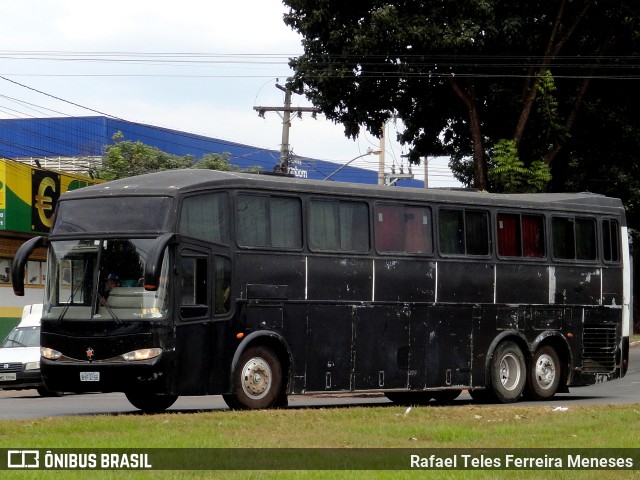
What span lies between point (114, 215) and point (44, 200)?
2497cm

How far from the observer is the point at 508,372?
74.6 ft

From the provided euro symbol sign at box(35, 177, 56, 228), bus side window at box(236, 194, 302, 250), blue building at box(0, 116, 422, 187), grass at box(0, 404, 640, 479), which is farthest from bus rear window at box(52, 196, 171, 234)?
blue building at box(0, 116, 422, 187)

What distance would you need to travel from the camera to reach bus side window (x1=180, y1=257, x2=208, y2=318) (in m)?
18.1

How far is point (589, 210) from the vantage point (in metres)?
24.2

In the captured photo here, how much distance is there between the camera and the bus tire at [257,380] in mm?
18609

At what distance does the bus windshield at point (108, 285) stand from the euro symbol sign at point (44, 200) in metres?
24.4

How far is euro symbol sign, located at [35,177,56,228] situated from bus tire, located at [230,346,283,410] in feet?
80.4

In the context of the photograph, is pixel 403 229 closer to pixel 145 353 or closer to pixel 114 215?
pixel 114 215

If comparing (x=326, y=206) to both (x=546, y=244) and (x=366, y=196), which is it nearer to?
(x=366, y=196)

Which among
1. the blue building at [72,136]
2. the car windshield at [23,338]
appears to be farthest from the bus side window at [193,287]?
the blue building at [72,136]

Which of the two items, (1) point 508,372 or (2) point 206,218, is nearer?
(2) point 206,218

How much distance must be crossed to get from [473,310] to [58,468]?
40.3 ft

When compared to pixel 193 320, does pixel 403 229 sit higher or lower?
higher

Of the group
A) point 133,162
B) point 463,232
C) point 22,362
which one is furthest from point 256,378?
point 133,162
